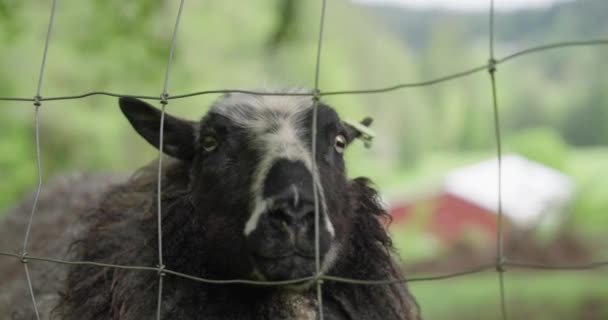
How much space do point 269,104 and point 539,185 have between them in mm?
12158

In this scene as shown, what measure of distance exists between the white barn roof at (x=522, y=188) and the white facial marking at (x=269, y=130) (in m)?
11.7

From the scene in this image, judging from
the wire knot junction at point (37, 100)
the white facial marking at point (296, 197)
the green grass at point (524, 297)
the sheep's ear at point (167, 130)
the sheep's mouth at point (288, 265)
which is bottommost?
the green grass at point (524, 297)

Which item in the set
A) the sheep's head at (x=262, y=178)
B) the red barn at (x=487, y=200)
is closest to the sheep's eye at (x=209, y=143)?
the sheep's head at (x=262, y=178)

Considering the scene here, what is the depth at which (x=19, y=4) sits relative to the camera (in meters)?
7.75

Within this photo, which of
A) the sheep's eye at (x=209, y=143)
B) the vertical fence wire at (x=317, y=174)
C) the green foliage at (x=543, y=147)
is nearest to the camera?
the vertical fence wire at (x=317, y=174)

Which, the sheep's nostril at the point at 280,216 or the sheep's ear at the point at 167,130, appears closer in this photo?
the sheep's nostril at the point at 280,216

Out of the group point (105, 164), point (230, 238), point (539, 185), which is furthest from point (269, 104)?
point (539, 185)

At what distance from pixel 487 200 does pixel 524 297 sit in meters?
2.16

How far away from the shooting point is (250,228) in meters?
2.74

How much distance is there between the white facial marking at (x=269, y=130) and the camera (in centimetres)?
275

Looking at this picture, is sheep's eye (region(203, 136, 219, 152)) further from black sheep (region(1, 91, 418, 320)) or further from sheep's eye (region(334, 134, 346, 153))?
sheep's eye (region(334, 134, 346, 153))

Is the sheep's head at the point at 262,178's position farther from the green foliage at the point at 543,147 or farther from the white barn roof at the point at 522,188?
the green foliage at the point at 543,147

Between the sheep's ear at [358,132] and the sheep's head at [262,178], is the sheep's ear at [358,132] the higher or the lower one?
the higher one

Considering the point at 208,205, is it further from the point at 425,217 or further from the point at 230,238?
the point at 425,217
